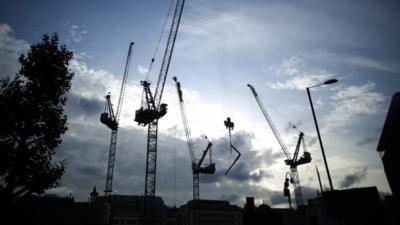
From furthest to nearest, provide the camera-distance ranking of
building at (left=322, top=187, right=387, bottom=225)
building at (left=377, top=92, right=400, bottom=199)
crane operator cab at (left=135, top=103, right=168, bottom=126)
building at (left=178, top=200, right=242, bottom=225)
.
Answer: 1. building at (left=178, top=200, right=242, bottom=225)
2. crane operator cab at (left=135, top=103, right=168, bottom=126)
3. building at (left=377, top=92, right=400, bottom=199)
4. building at (left=322, top=187, right=387, bottom=225)

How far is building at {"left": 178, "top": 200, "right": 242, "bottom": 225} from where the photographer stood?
461 ft

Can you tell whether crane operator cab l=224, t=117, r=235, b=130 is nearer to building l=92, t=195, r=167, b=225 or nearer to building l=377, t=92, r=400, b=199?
building l=377, t=92, r=400, b=199

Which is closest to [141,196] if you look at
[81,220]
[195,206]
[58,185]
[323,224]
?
[195,206]

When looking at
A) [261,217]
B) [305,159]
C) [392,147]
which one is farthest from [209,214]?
[261,217]

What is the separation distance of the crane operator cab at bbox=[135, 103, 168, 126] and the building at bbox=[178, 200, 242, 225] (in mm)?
81030

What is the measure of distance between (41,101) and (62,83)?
5.14 ft

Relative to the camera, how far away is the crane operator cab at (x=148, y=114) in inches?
2675

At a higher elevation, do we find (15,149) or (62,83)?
(62,83)

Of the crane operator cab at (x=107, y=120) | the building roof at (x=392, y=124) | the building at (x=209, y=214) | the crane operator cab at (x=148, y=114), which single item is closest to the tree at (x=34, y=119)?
the building roof at (x=392, y=124)

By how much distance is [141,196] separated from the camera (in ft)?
581

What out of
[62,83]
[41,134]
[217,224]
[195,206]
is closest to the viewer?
[41,134]

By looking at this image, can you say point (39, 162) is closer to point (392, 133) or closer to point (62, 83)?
point (62, 83)

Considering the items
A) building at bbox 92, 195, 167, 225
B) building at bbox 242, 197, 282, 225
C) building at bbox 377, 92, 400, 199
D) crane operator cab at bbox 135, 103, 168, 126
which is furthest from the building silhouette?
building at bbox 92, 195, 167, 225

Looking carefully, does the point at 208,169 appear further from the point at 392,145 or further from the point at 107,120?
the point at 392,145
